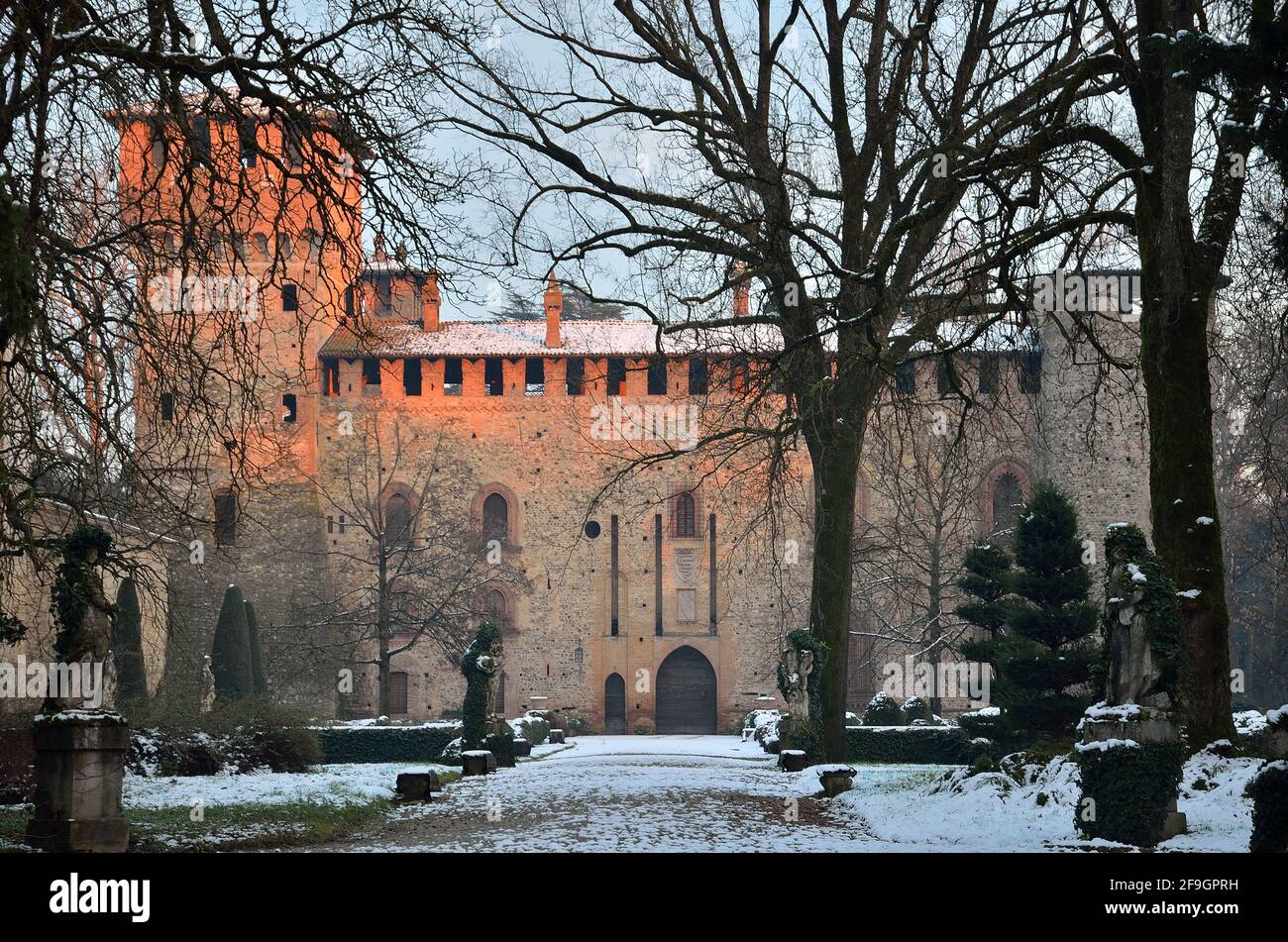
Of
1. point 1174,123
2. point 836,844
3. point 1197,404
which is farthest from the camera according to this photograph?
point 1197,404

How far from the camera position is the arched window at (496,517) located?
38.8 metres

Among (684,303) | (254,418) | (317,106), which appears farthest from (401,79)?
(684,303)

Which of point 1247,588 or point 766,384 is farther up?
point 766,384

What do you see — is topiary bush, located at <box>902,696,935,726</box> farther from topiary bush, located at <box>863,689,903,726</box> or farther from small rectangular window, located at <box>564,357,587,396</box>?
small rectangular window, located at <box>564,357,587,396</box>

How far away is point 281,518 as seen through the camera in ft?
125

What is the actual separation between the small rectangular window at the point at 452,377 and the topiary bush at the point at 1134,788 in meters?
31.2

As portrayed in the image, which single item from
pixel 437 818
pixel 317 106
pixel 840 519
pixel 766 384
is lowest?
pixel 437 818

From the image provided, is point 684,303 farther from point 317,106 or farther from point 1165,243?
point 317,106

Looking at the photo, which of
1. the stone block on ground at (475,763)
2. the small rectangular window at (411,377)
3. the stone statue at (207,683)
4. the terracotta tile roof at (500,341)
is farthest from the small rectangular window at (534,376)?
the stone block on ground at (475,763)

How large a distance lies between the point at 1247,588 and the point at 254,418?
129ft

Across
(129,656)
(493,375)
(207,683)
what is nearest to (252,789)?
(129,656)

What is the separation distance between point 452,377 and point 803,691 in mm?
21473

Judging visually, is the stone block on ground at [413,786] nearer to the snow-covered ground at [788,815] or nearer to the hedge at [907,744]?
the snow-covered ground at [788,815]

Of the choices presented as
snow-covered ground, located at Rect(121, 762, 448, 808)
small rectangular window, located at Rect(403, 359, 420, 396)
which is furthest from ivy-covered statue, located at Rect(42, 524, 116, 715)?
small rectangular window, located at Rect(403, 359, 420, 396)
